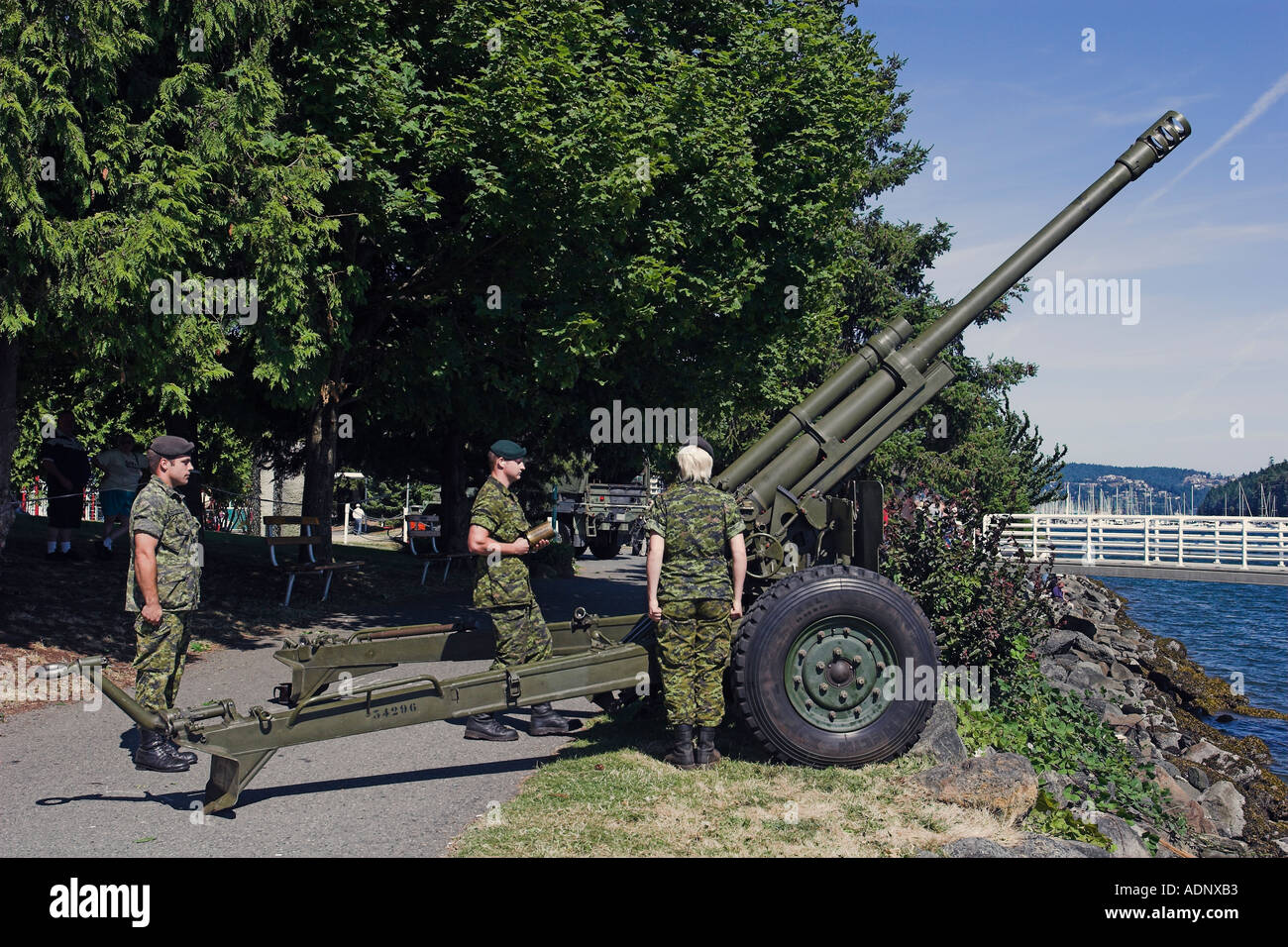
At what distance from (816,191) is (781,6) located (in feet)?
9.31

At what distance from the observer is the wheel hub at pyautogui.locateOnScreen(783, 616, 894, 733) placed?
6.11 m

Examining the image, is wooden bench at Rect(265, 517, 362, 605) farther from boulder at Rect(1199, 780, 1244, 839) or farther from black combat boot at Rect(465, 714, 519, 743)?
boulder at Rect(1199, 780, 1244, 839)

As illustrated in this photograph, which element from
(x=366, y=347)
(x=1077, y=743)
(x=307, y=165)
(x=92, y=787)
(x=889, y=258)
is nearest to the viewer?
(x=92, y=787)

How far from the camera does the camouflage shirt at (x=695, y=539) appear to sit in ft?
20.2

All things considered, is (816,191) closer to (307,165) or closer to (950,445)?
(307,165)

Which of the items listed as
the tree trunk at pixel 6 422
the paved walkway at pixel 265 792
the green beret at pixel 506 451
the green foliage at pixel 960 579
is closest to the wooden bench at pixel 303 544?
the tree trunk at pixel 6 422

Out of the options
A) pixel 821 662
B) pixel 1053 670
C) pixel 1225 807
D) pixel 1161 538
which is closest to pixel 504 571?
pixel 821 662

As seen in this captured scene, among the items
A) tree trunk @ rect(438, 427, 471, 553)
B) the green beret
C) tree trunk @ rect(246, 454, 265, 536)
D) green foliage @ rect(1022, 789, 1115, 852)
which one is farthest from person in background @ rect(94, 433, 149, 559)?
tree trunk @ rect(246, 454, 265, 536)

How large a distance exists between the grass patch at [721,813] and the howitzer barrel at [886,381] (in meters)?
2.04

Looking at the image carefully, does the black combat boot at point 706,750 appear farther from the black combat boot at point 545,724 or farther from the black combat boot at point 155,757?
the black combat boot at point 155,757

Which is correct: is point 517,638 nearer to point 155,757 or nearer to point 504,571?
point 504,571

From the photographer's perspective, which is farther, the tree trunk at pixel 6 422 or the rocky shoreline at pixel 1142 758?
the tree trunk at pixel 6 422

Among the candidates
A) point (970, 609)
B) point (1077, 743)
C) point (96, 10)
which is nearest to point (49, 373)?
point (96, 10)

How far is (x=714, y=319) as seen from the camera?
14.9m
